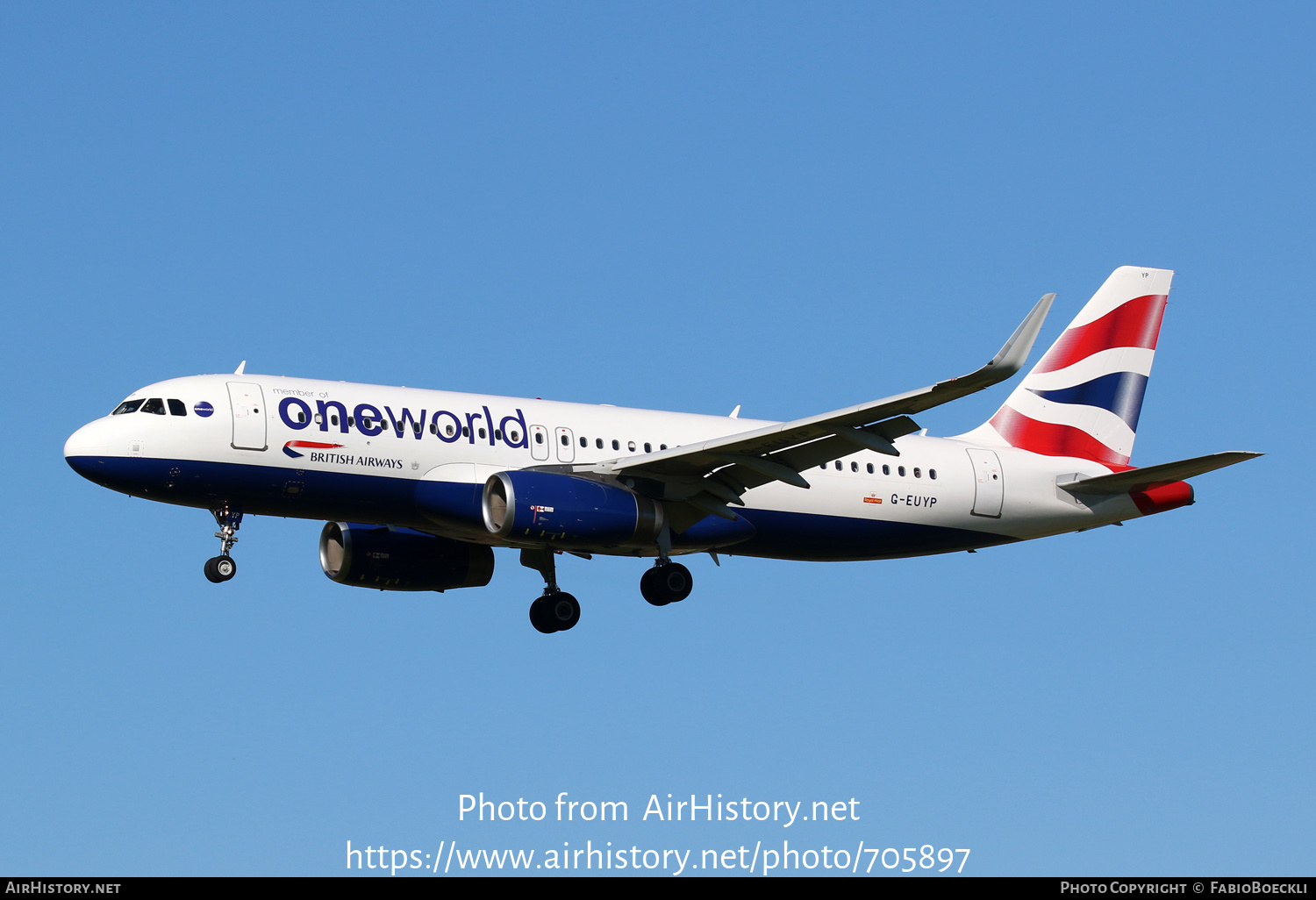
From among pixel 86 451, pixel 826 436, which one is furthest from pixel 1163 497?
pixel 86 451

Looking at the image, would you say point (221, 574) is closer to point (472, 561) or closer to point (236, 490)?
point (236, 490)

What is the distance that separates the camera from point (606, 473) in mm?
35812

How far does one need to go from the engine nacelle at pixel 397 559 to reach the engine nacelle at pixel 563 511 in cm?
526

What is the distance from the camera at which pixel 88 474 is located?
33.6 metres

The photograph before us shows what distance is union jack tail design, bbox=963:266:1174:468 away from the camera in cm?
4231

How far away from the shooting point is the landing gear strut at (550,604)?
129 ft

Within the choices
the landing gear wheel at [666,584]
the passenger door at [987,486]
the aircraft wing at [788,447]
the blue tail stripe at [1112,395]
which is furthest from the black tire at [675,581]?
the blue tail stripe at [1112,395]

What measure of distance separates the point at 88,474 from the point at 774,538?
576 inches

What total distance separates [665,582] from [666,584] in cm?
4

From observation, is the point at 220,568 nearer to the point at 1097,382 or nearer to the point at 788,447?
the point at 788,447

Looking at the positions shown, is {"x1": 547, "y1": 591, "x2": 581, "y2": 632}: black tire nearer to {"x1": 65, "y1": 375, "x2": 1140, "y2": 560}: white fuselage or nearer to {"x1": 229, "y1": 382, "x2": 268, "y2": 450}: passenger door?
{"x1": 65, "y1": 375, "x2": 1140, "y2": 560}: white fuselage

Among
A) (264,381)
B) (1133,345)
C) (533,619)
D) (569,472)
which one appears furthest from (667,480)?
(1133,345)
